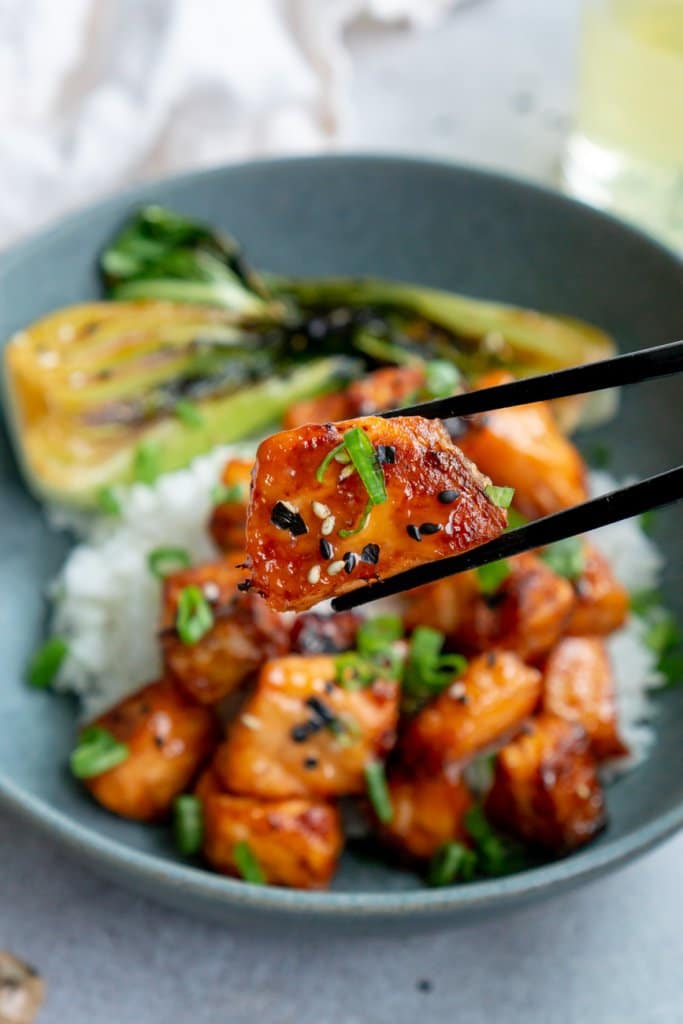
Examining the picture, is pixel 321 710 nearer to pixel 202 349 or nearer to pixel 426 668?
pixel 426 668

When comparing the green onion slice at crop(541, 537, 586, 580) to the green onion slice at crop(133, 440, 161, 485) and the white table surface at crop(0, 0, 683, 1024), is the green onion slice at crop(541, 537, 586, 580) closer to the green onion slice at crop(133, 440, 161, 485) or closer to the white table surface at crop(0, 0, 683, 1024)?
the white table surface at crop(0, 0, 683, 1024)

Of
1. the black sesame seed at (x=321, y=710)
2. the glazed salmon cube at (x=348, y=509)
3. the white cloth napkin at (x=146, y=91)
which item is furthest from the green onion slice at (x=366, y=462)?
the white cloth napkin at (x=146, y=91)

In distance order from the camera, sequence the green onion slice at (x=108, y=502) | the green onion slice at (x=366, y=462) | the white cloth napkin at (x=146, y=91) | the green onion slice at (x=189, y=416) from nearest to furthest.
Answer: the green onion slice at (x=366, y=462), the green onion slice at (x=108, y=502), the green onion slice at (x=189, y=416), the white cloth napkin at (x=146, y=91)

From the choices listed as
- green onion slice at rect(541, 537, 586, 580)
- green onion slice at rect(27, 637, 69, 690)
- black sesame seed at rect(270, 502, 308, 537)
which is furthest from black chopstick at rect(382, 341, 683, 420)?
green onion slice at rect(27, 637, 69, 690)

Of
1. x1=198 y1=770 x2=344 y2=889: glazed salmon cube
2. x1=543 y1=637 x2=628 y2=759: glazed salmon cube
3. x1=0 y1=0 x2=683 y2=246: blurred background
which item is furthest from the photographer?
x1=0 y1=0 x2=683 y2=246: blurred background

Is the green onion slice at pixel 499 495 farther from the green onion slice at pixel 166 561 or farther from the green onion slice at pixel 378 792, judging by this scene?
the green onion slice at pixel 166 561

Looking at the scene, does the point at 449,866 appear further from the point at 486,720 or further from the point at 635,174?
the point at 635,174

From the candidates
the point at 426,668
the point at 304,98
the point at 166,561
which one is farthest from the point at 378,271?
the point at 426,668

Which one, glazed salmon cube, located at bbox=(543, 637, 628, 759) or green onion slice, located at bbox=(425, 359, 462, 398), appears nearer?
glazed salmon cube, located at bbox=(543, 637, 628, 759)
